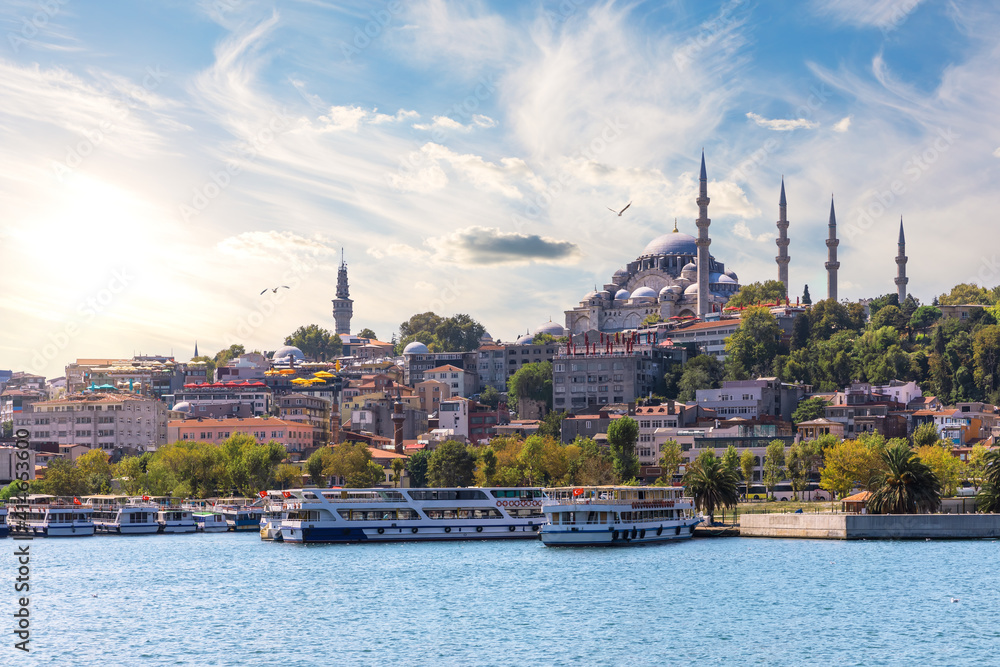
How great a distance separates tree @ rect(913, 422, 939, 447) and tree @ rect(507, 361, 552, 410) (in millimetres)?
41983

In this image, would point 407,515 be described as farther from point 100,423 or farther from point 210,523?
point 100,423

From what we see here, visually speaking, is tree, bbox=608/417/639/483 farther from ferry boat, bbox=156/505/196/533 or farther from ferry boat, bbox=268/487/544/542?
ferry boat, bbox=156/505/196/533

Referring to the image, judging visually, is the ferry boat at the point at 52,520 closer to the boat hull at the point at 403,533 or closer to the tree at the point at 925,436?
the boat hull at the point at 403,533

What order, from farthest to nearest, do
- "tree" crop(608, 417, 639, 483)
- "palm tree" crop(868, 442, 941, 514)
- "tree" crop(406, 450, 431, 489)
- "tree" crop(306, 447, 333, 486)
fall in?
"tree" crop(406, 450, 431, 489)
"tree" crop(306, 447, 333, 486)
"tree" crop(608, 417, 639, 483)
"palm tree" crop(868, 442, 941, 514)

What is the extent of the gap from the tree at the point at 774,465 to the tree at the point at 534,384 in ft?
129

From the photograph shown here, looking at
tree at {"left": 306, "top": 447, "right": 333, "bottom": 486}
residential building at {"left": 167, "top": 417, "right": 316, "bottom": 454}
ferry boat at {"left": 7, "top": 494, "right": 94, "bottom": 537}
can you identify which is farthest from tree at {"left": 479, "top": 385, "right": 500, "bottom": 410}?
ferry boat at {"left": 7, "top": 494, "right": 94, "bottom": 537}

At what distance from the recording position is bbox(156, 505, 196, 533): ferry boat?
283 feet

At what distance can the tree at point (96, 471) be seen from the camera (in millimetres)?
102675

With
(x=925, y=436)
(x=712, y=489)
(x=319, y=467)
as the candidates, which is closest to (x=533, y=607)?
(x=712, y=489)

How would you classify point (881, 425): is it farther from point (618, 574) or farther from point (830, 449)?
point (618, 574)

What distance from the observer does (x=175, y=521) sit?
86938 mm

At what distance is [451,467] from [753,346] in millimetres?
38115

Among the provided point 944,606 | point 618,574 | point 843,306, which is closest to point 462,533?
point 618,574

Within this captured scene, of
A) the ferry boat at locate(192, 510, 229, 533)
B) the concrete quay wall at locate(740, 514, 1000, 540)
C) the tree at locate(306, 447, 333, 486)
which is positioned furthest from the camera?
the tree at locate(306, 447, 333, 486)
